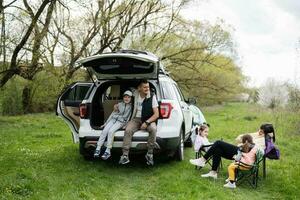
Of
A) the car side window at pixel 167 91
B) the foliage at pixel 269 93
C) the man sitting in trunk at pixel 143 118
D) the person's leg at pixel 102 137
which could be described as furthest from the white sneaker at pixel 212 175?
the foliage at pixel 269 93

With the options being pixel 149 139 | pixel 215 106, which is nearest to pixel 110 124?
pixel 149 139

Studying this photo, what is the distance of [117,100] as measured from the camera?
339 inches

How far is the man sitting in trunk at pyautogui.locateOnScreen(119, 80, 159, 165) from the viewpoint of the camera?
23.8ft

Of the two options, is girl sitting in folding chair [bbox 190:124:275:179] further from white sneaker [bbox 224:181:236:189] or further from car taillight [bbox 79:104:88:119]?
car taillight [bbox 79:104:88:119]

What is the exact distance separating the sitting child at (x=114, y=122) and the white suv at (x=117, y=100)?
12 centimetres

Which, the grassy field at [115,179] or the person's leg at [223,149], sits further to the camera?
Answer: the person's leg at [223,149]

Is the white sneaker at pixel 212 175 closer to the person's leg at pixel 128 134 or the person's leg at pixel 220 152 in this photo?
the person's leg at pixel 220 152

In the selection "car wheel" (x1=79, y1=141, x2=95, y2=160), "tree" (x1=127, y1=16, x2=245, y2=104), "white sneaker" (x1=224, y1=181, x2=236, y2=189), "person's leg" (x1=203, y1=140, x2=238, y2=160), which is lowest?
"white sneaker" (x1=224, y1=181, x2=236, y2=189)

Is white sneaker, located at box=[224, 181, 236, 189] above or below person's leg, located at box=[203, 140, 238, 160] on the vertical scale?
A: below

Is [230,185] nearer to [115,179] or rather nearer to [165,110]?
[165,110]

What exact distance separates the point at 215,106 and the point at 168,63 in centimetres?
845

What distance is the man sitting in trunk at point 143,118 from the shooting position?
7.25 m

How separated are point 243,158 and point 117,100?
3.06 m

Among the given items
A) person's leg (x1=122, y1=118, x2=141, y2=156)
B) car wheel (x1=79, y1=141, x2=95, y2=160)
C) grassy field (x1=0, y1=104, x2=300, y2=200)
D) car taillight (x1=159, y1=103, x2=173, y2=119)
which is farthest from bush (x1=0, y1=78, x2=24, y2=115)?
car taillight (x1=159, y1=103, x2=173, y2=119)
